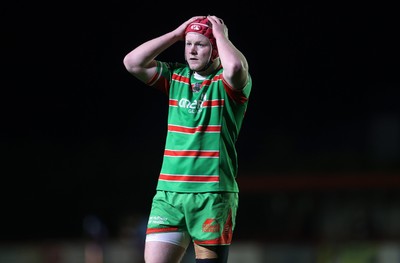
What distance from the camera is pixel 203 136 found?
372 centimetres

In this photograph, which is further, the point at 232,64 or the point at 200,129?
the point at 200,129

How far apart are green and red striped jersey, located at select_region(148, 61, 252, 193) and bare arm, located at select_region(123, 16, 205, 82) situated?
18cm

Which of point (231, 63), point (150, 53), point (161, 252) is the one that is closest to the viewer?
point (231, 63)

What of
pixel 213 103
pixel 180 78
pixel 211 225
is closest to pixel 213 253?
pixel 211 225

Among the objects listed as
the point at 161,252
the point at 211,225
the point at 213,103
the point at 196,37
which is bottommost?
the point at 161,252

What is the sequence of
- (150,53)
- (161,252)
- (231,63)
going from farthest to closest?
(150,53) < (161,252) < (231,63)

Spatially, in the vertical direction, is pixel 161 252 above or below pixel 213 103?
below

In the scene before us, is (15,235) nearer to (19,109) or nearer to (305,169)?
(19,109)

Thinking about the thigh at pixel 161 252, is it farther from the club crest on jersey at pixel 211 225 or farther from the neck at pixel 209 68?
the neck at pixel 209 68

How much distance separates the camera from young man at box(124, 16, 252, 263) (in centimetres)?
368

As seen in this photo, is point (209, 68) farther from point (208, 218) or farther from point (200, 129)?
point (208, 218)

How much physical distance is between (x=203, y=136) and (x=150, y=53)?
472 mm

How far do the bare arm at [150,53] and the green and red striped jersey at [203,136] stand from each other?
0.18 meters

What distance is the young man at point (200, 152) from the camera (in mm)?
3684
